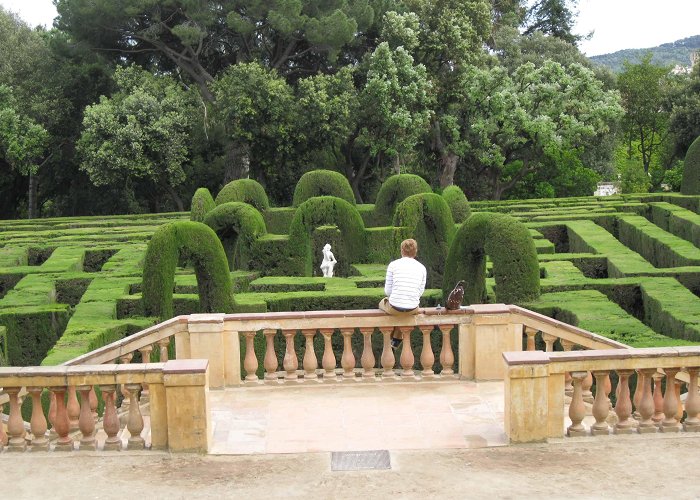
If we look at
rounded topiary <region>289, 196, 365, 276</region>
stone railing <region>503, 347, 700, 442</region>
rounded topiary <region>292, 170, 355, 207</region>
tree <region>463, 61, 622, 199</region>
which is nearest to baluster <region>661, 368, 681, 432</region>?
stone railing <region>503, 347, 700, 442</region>

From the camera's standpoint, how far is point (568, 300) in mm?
16188

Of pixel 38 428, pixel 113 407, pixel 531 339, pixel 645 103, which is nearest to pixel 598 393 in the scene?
pixel 531 339

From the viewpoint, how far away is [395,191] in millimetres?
28828

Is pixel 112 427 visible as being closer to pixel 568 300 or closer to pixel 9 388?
pixel 9 388

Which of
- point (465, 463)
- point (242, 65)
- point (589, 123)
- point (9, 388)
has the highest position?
point (242, 65)

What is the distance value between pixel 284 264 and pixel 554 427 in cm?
1384

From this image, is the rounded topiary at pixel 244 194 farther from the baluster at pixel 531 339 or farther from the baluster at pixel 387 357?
the baluster at pixel 531 339

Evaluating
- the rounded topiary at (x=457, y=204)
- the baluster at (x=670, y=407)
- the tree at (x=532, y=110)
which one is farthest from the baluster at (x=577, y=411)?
the tree at (x=532, y=110)

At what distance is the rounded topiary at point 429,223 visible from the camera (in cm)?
2248

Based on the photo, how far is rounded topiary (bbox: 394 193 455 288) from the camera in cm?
2248

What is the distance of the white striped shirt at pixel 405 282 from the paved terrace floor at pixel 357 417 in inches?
42.2

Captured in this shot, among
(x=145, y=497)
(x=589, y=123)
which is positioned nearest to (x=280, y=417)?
(x=145, y=497)

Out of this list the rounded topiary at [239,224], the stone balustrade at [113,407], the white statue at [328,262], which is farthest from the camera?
the rounded topiary at [239,224]

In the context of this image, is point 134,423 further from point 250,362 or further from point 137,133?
point 137,133
